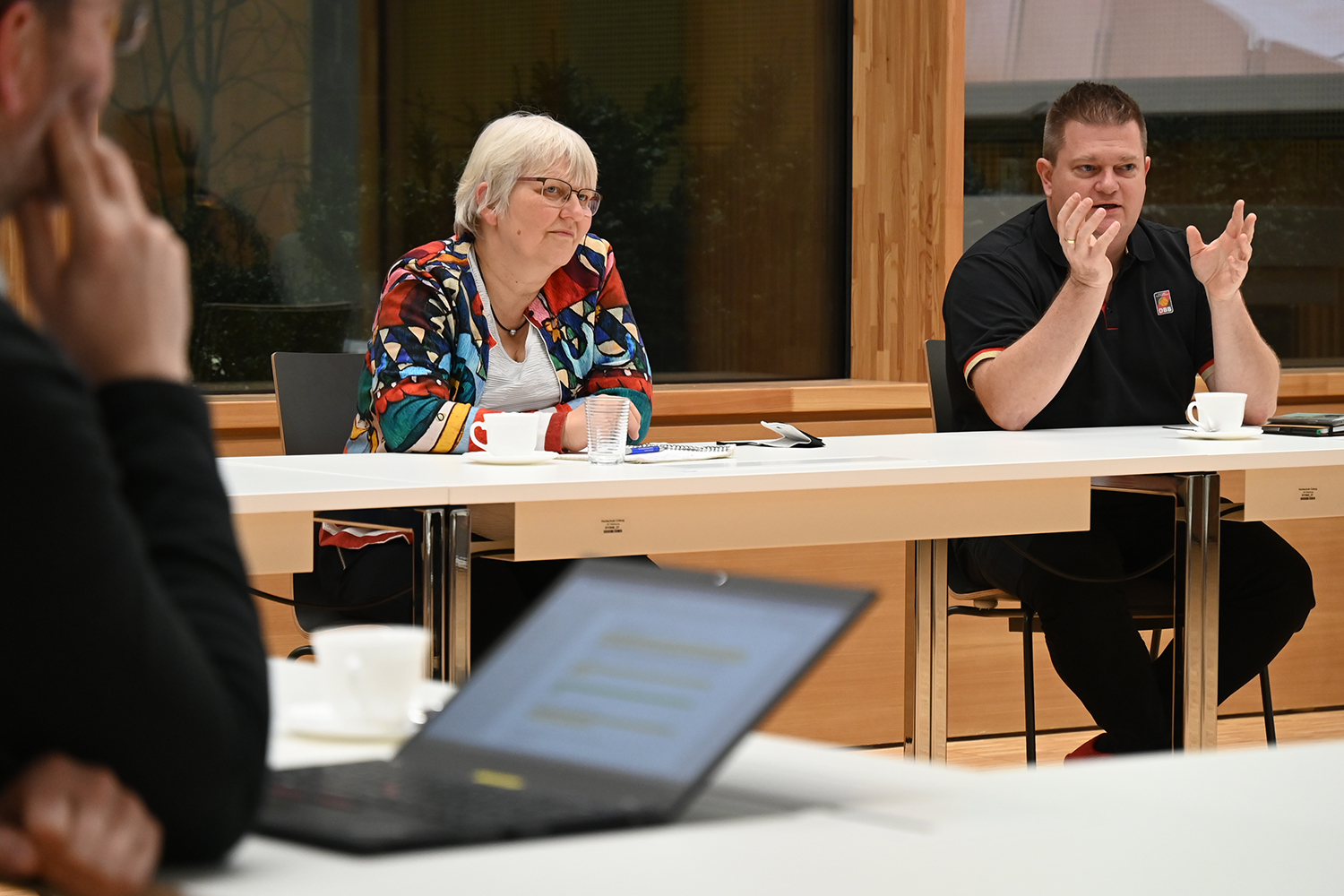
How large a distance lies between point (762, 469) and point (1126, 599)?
0.88 metres

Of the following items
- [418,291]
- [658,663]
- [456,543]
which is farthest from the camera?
[418,291]

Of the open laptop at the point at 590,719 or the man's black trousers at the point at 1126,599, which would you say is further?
the man's black trousers at the point at 1126,599

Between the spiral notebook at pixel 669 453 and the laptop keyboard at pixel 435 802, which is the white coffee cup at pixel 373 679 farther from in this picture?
the spiral notebook at pixel 669 453

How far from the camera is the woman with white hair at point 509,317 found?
2482mm

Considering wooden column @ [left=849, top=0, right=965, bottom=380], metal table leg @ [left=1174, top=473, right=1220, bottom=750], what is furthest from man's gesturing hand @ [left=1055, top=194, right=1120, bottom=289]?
wooden column @ [left=849, top=0, right=965, bottom=380]

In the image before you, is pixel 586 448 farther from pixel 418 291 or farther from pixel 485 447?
pixel 418 291

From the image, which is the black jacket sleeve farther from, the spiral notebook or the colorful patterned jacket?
the colorful patterned jacket

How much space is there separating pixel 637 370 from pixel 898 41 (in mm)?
1538

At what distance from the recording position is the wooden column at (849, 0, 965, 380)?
3.87 meters

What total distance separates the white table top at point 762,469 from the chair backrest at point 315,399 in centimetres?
33

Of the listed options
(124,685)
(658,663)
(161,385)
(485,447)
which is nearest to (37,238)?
(161,385)

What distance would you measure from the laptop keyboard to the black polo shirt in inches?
89.7

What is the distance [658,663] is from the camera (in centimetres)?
78

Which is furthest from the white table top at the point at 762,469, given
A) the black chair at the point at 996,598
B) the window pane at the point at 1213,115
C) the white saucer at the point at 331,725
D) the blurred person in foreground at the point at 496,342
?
the window pane at the point at 1213,115
